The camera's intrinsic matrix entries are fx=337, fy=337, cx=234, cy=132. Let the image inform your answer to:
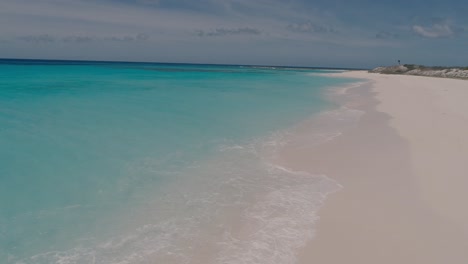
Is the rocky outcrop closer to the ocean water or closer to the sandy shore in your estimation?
the sandy shore

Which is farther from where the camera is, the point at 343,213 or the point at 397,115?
the point at 397,115

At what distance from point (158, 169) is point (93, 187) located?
1384 millimetres

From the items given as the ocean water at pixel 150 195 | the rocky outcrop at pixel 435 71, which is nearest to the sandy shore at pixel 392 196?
the ocean water at pixel 150 195

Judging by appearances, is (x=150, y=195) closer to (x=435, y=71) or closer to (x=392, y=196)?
(x=392, y=196)

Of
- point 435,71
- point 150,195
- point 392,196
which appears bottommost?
point 150,195

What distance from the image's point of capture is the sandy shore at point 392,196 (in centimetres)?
412

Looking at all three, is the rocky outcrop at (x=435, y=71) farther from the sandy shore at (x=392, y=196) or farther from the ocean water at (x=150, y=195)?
the ocean water at (x=150, y=195)

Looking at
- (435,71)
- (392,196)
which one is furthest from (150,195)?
(435,71)

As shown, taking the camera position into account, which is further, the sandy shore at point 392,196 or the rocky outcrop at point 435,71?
the rocky outcrop at point 435,71

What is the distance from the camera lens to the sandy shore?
412 cm

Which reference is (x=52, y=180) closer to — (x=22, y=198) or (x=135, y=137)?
(x=22, y=198)

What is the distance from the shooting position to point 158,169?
7105 mm

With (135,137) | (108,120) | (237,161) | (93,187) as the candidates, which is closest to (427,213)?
(237,161)

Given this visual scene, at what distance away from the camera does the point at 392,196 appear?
5734 mm
